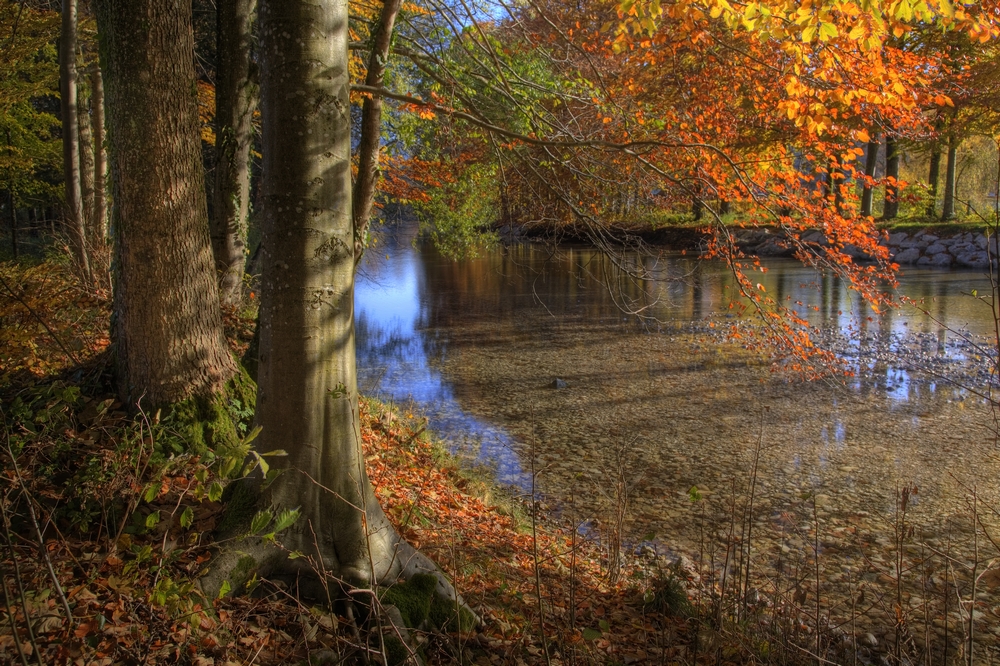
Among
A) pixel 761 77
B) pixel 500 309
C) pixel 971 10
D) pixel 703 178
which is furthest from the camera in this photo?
pixel 500 309

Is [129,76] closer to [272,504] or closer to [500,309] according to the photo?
[272,504]

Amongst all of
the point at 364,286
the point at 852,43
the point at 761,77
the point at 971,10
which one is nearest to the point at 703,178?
the point at 852,43

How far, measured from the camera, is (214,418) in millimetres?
4512

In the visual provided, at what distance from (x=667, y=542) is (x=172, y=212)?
194 inches

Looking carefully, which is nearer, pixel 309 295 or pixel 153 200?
pixel 309 295

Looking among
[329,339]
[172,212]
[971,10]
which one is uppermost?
[971,10]

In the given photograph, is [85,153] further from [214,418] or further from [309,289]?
[309,289]

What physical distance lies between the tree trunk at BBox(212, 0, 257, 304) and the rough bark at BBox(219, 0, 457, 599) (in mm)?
3737

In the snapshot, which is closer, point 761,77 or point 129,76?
point 129,76

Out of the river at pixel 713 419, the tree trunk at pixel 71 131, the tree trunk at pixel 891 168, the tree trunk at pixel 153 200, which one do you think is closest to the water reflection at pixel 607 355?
the river at pixel 713 419

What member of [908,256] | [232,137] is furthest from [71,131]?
[908,256]

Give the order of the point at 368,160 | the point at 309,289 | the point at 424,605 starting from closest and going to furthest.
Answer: the point at 309,289 → the point at 424,605 → the point at 368,160

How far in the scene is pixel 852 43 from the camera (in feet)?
21.9

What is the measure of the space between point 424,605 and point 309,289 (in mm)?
1791
